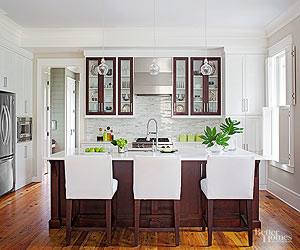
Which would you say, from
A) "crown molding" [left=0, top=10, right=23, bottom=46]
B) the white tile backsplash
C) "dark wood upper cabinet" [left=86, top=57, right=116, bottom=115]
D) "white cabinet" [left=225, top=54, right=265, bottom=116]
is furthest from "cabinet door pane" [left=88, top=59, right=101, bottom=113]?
"white cabinet" [left=225, top=54, right=265, bottom=116]

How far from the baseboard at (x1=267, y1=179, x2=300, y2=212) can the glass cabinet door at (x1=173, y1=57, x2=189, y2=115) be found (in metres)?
1.97

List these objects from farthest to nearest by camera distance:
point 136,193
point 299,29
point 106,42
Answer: point 106,42, point 299,29, point 136,193

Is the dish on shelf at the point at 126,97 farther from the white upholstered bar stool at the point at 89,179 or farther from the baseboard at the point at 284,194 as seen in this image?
the white upholstered bar stool at the point at 89,179

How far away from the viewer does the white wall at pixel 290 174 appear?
5621mm

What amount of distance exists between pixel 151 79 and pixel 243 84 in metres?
1.65

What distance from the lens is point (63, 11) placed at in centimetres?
602

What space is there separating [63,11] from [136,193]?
3.25 metres

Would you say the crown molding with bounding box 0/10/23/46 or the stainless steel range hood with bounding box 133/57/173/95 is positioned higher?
the crown molding with bounding box 0/10/23/46

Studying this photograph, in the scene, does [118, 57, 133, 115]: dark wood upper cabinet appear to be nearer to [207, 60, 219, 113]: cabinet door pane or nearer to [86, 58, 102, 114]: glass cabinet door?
[86, 58, 102, 114]: glass cabinet door

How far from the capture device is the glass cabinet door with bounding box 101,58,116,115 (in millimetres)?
7492

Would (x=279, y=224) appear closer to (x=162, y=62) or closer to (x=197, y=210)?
(x=197, y=210)

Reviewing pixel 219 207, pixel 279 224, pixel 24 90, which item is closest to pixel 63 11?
pixel 24 90

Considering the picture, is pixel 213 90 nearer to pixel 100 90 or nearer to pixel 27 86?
pixel 100 90

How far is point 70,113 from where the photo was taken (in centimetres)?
958
